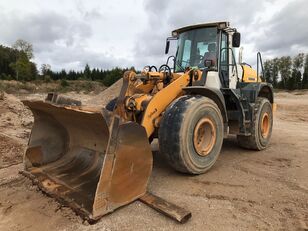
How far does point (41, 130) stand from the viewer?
465cm

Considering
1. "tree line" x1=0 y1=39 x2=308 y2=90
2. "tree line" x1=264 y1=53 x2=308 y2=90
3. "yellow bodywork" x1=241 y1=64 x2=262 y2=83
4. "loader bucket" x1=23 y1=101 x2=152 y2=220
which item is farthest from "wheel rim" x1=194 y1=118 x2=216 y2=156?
"tree line" x1=264 y1=53 x2=308 y2=90

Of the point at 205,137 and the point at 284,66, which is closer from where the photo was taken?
the point at 205,137

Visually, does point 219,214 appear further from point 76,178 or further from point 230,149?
point 230,149

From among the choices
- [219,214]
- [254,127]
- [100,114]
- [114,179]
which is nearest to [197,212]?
[219,214]

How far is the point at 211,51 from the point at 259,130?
6.39 ft

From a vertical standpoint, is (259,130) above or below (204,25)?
below

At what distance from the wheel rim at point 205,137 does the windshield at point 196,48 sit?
140 cm

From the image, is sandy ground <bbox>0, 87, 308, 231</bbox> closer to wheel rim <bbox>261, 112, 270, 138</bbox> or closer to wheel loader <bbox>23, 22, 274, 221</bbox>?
wheel loader <bbox>23, 22, 274, 221</bbox>

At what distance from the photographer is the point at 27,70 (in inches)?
1857

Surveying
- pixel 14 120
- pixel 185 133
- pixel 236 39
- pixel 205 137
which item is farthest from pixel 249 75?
pixel 14 120

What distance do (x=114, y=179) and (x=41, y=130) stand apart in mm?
2040

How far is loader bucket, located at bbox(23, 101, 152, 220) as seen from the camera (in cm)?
317

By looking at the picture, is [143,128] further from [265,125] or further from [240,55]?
[265,125]

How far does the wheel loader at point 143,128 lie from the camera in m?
3.28
